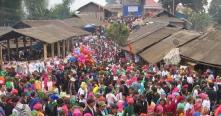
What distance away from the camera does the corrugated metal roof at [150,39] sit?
29.6 metres

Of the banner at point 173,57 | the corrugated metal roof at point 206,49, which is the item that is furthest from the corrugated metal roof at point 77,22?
the banner at point 173,57

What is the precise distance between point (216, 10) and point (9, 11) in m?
39.1

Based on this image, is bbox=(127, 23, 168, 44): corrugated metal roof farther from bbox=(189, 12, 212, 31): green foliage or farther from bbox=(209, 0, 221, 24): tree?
bbox=(209, 0, 221, 24): tree

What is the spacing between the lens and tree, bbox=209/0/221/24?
77494 mm

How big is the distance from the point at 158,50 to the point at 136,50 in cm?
265

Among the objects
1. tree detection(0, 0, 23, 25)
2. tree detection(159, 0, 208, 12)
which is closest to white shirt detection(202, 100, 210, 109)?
tree detection(0, 0, 23, 25)

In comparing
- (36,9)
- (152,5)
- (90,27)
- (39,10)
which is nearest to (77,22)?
(90,27)

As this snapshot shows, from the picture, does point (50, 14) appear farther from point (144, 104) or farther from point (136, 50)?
point (144, 104)

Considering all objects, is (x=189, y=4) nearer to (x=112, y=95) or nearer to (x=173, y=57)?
(x=173, y=57)

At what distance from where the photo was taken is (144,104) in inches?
527

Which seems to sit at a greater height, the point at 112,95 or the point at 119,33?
the point at 112,95

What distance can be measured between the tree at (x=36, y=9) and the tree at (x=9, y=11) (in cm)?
879

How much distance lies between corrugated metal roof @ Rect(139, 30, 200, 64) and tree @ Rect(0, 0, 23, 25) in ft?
142

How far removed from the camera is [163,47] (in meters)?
27.2
